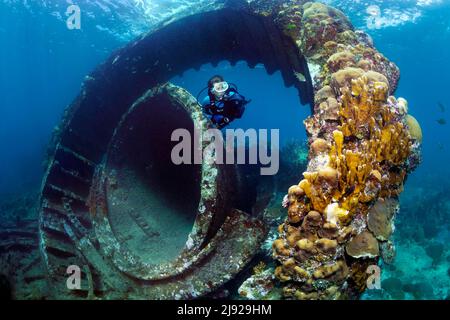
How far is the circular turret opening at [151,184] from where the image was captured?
20.7ft

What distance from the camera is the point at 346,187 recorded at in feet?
11.1

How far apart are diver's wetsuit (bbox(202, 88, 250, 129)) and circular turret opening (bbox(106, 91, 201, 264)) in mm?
622

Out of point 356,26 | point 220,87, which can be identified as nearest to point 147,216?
point 220,87

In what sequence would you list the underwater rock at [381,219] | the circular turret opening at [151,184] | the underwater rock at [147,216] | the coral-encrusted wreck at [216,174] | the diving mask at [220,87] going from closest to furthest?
the coral-encrusted wreck at [216,174]
the underwater rock at [381,219]
the underwater rock at [147,216]
the diving mask at [220,87]
the circular turret opening at [151,184]

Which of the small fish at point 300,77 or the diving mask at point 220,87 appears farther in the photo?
the small fish at point 300,77

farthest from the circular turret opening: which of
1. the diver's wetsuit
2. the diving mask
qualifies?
the diving mask

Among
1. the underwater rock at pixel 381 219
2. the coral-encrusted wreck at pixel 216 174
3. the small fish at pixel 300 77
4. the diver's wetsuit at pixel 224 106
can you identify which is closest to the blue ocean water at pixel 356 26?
the coral-encrusted wreck at pixel 216 174

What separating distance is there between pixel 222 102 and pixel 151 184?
2988mm

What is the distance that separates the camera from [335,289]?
3.23 meters

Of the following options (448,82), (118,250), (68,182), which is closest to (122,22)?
(68,182)

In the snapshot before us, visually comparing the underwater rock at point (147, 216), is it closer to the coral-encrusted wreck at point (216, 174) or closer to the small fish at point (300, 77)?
the coral-encrusted wreck at point (216, 174)

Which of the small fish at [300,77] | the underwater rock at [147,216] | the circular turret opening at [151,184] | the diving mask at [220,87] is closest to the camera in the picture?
the underwater rock at [147,216]

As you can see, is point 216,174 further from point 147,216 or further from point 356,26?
point 356,26

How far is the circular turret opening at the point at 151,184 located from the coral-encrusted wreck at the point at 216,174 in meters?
0.03
